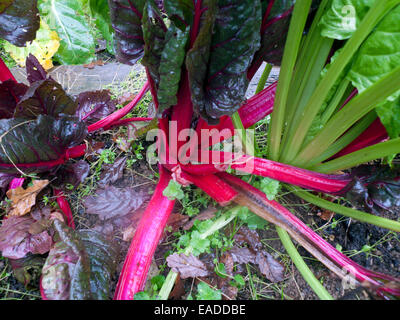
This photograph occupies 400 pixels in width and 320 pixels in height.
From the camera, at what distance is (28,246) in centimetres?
95

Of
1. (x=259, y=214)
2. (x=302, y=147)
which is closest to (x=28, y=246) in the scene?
(x=259, y=214)

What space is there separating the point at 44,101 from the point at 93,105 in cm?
33

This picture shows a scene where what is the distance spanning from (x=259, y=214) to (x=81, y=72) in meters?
1.51

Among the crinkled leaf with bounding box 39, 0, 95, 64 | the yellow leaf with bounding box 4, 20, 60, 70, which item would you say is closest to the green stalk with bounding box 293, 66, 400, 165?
the crinkled leaf with bounding box 39, 0, 95, 64

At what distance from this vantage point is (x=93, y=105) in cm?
139

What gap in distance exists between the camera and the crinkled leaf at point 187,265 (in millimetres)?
951

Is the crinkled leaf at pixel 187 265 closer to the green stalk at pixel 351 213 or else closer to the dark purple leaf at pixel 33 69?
the green stalk at pixel 351 213

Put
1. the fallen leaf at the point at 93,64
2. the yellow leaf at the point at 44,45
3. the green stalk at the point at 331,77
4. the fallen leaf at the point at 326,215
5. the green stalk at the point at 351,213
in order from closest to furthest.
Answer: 1. the green stalk at the point at 331,77
2. the green stalk at the point at 351,213
3. the fallen leaf at the point at 326,215
4. the yellow leaf at the point at 44,45
5. the fallen leaf at the point at 93,64

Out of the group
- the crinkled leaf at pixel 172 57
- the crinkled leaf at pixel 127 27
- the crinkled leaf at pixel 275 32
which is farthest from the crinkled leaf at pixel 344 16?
the crinkled leaf at pixel 127 27

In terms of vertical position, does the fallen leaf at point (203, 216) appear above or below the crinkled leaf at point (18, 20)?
below

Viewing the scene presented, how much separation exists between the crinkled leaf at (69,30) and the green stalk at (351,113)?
1.41 meters

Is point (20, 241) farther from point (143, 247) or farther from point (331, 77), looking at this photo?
point (331, 77)

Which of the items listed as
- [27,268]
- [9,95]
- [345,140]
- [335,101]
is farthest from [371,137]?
[9,95]

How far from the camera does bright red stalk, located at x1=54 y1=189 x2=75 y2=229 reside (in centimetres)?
111
